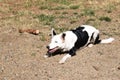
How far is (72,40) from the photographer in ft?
31.9

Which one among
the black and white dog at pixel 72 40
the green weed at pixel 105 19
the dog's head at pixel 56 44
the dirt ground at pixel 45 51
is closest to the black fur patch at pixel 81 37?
the black and white dog at pixel 72 40

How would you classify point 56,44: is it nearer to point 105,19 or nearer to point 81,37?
point 81,37

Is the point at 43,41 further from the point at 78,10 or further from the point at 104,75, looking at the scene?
the point at 78,10

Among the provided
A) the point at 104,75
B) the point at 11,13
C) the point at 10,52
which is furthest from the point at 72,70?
the point at 11,13

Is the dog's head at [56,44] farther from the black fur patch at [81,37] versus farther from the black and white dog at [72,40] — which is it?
the black fur patch at [81,37]

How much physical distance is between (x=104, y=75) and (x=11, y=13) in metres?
6.60

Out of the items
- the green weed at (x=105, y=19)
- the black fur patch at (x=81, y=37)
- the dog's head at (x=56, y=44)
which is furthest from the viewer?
the green weed at (x=105, y=19)

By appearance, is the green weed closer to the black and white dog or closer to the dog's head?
the black and white dog

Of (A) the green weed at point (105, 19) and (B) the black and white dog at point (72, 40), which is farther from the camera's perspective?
(A) the green weed at point (105, 19)

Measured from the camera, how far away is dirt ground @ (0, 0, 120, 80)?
8641mm

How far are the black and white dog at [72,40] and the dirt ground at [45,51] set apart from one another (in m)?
0.17

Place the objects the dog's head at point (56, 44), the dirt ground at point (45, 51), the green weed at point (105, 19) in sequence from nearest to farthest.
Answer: the dirt ground at point (45, 51) → the dog's head at point (56, 44) → the green weed at point (105, 19)

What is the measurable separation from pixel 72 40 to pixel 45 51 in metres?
0.77

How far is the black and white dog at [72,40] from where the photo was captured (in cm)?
944
